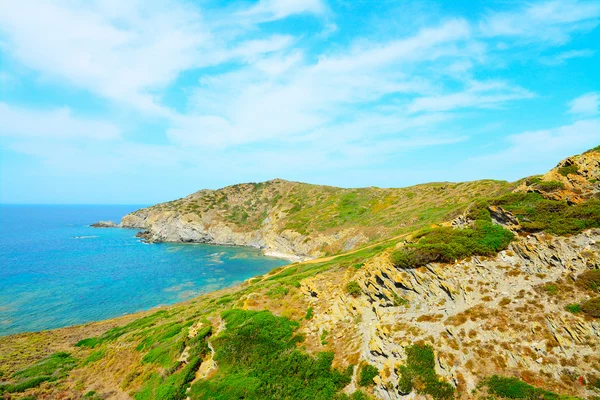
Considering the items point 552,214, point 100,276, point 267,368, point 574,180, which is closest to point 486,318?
point 552,214

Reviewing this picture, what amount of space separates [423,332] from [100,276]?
84.7 m

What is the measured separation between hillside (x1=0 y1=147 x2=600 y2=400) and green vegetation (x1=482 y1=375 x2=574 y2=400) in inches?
1.9

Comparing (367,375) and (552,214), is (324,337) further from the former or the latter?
(552,214)

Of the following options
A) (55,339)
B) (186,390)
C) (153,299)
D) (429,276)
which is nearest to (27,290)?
(153,299)

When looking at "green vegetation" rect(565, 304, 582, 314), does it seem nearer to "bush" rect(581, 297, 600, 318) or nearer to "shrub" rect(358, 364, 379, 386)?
"bush" rect(581, 297, 600, 318)

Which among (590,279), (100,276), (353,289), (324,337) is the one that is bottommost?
(100,276)

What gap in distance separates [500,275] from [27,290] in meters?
86.4

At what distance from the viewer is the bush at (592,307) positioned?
1363 cm

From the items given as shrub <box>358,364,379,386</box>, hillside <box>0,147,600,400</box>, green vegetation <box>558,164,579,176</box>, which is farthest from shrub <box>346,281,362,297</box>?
green vegetation <box>558,164,579,176</box>

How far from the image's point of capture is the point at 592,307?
45.4ft

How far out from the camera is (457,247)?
2016cm

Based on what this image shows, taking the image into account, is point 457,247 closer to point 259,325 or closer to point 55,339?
point 259,325

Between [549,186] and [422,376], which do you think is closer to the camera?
[422,376]

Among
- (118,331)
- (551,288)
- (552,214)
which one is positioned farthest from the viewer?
(118,331)
